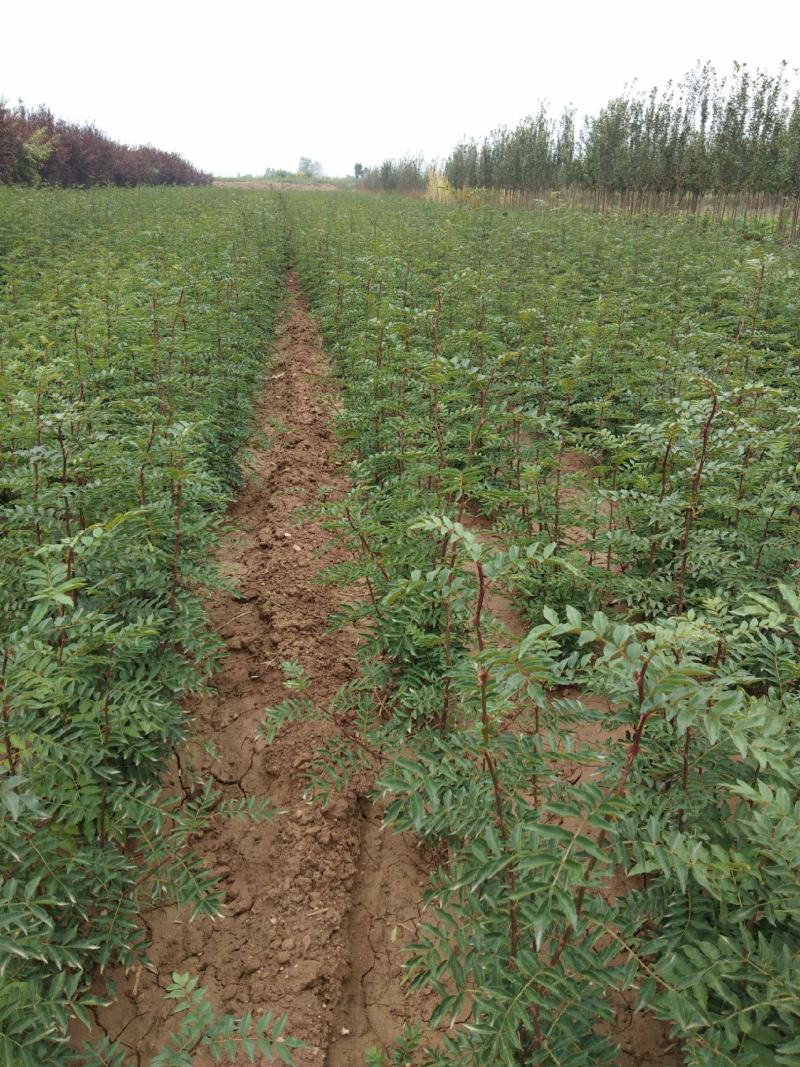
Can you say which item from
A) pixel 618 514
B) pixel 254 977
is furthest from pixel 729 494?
pixel 254 977

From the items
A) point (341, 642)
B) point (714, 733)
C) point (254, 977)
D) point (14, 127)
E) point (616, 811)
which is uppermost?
point (14, 127)

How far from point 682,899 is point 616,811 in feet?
1.89

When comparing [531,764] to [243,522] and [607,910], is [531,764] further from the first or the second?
[243,522]

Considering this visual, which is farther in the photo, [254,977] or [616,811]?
[254,977]

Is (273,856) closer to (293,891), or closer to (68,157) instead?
(293,891)

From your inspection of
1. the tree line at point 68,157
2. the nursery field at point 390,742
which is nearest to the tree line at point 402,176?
the tree line at point 68,157

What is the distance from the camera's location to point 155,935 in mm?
2348

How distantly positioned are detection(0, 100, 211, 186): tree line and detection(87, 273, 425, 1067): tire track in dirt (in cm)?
2535

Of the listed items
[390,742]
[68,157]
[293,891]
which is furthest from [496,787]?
[68,157]

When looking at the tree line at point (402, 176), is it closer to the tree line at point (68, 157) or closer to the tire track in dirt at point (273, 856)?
the tree line at point (68, 157)

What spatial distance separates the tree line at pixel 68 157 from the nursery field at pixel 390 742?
2406 cm

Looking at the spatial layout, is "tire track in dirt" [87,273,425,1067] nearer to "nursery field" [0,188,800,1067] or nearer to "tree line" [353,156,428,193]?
"nursery field" [0,188,800,1067]

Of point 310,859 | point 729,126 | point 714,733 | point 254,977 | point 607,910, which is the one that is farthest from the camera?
point 729,126

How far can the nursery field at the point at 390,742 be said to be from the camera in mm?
1523
